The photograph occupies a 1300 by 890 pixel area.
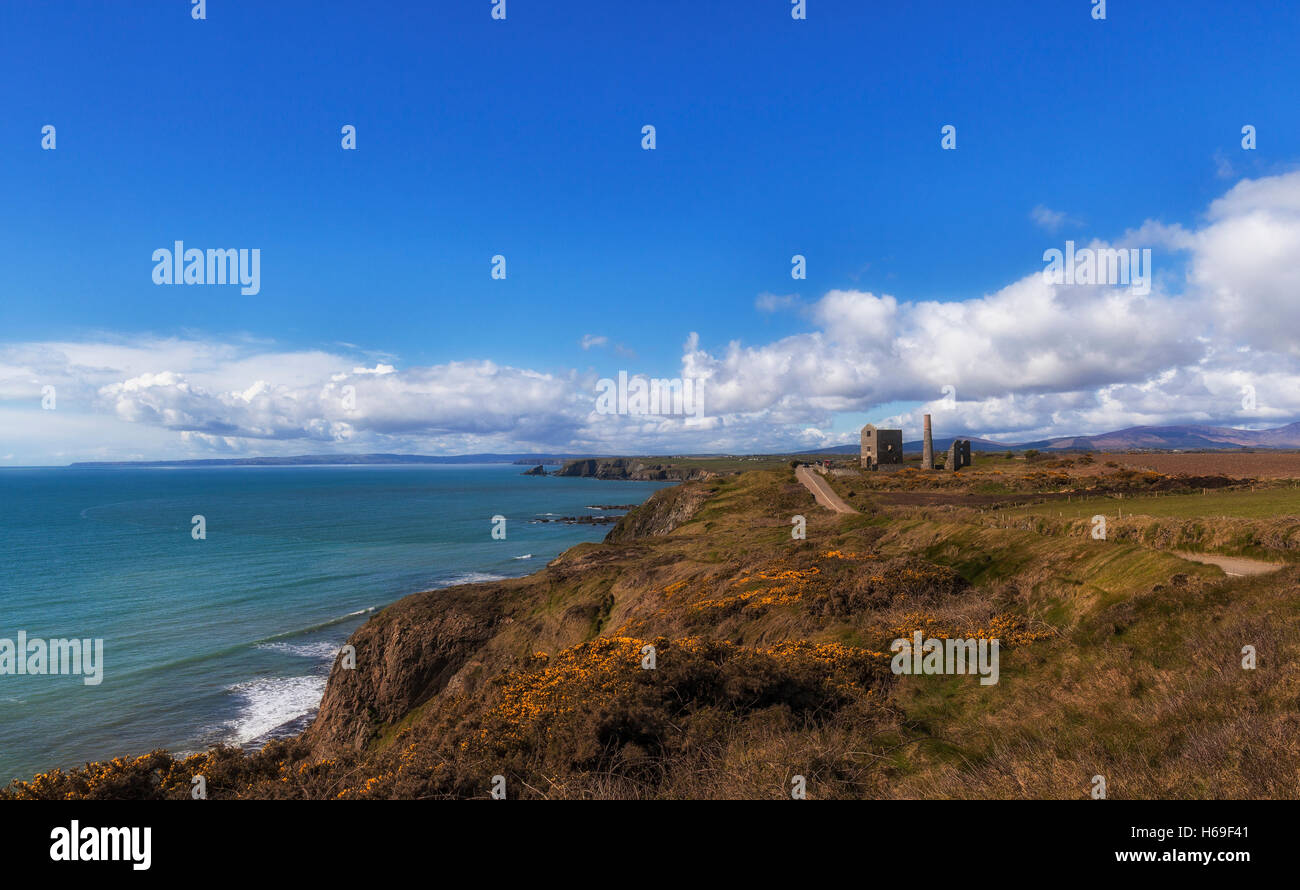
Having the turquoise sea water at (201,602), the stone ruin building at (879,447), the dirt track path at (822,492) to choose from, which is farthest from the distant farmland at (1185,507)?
the stone ruin building at (879,447)

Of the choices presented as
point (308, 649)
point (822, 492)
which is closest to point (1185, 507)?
point (822, 492)

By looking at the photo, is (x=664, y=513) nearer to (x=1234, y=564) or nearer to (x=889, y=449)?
(x=889, y=449)

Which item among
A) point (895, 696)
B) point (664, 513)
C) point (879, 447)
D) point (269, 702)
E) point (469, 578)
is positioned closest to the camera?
point (895, 696)

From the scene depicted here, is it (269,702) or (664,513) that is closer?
(269,702)

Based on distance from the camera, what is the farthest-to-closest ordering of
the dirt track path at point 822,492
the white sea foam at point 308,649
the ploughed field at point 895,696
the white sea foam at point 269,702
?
the dirt track path at point 822,492 → the white sea foam at point 308,649 → the white sea foam at point 269,702 → the ploughed field at point 895,696

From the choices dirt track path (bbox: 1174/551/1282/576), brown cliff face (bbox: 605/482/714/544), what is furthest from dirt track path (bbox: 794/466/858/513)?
dirt track path (bbox: 1174/551/1282/576)

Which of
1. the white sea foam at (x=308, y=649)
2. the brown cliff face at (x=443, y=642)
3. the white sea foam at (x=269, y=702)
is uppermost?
the brown cliff face at (x=443, y=642)

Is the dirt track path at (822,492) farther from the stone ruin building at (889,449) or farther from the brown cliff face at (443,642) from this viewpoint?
the brown cliff face at (443,642)
